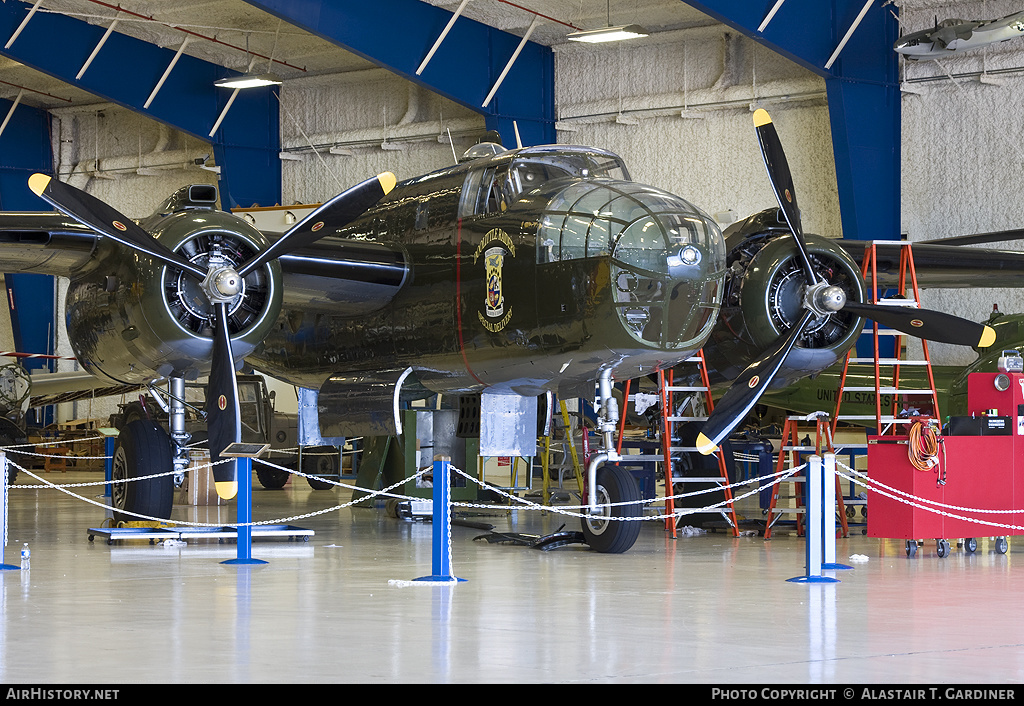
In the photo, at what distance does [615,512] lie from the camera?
37.4 ft

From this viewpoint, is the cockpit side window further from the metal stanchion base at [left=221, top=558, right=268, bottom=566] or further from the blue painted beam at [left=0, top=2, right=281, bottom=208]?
the blue painted beam at [left=0, top=2, right=281, bottom=208]

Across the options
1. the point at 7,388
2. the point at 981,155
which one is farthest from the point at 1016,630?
the point at 7,388

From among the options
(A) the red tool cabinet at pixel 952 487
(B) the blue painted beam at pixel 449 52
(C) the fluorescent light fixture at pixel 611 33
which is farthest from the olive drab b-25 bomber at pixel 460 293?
(B) the blue painted beam at pixel 449 52

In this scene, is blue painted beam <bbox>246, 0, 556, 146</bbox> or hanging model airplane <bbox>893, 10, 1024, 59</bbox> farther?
blue painted beam <bbox>246, 0, 556, 146</bbox>

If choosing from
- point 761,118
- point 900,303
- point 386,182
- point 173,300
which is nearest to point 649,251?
point 386,182

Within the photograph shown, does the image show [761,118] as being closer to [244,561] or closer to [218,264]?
[218,264]

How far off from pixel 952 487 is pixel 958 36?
10.2 m

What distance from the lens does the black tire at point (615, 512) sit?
1120 cm

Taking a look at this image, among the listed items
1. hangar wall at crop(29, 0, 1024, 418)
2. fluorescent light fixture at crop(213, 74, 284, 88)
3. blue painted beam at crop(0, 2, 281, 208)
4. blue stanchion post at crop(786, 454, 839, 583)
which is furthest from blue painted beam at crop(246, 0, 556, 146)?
blue stanchion post at crop(786, 454, 839, 583)

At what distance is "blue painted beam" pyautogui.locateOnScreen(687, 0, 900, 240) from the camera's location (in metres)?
20.5

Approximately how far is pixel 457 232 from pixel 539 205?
1.09m

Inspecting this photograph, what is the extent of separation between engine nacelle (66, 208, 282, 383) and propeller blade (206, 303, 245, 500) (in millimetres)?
230

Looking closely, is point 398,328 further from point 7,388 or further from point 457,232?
point 7,388

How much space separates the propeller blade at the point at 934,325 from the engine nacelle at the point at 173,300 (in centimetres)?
574
